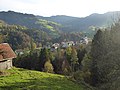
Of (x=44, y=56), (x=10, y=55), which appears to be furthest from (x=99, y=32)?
(x=44, y=56)

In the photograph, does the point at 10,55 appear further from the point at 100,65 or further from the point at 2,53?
the point at 100,65

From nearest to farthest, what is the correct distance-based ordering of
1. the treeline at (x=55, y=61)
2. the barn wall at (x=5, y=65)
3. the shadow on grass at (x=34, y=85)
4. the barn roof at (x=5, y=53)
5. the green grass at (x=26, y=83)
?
the shadow on grass at (x=34, y=85) < the green grass at (x=26, y=83) < the barn wall at (x=5, y=65) < the barn roof at (x=5, y=53) < the treeline at (x=55, y=61)

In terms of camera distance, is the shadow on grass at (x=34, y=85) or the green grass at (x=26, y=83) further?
the green grass at (x=26, y=83)

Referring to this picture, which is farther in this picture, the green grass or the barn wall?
the barn wall

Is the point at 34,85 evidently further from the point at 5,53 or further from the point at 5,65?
the point at 5,53

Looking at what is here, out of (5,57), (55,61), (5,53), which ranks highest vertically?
(5,53)

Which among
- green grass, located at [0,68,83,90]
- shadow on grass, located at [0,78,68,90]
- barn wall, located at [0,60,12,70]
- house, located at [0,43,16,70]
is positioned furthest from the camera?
house, located at [0,43,16,70]

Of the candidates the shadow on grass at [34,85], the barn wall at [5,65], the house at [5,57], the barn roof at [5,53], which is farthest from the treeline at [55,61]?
the shadow on grass at [34,85]

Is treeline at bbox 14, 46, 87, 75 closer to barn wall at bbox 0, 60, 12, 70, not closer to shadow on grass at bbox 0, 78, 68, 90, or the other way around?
barn wall at bbox 0, 60, 12, 70

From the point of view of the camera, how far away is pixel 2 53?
167 feet

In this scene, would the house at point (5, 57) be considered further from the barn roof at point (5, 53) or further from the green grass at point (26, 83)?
the green grass at point (26, 83)

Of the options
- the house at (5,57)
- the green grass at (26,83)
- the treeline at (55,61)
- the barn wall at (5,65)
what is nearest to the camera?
the green grass at (26,83)

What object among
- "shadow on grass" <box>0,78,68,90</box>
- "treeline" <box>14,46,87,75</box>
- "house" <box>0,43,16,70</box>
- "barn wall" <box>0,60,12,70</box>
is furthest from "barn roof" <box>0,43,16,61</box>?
"treeline" <box>14,46,87,75</box>

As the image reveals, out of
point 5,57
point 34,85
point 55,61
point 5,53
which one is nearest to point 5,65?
point 5,57
